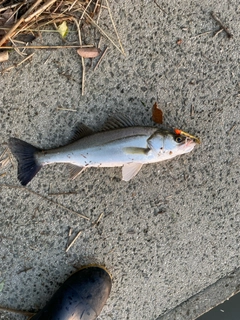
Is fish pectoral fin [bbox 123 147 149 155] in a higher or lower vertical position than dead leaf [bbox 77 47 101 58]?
lower

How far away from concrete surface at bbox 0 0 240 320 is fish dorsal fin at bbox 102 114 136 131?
0.13 metres

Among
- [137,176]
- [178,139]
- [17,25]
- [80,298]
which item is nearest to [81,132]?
[137,176]

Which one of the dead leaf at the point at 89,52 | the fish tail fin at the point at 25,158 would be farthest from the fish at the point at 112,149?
the dead leaf at the point at 89,52

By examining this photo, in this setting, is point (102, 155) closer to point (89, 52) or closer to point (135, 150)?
point (135, 150)

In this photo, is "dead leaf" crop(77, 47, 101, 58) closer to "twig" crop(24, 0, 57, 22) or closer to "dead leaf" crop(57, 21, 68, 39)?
"dead leaf" crop(57, 21, 68, 39)

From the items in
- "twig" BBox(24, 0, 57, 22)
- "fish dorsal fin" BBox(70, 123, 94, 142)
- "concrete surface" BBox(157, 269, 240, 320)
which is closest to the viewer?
"twig" BBox(24, 0, 57, 22)

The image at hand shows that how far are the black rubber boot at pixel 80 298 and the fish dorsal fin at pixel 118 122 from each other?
1.34 m

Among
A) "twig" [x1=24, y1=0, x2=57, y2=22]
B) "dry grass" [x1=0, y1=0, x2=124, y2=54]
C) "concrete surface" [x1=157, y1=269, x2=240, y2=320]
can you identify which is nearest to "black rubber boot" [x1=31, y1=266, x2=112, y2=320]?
"concrete surface" [x1=157, y1=269, x2=240, y2=320]

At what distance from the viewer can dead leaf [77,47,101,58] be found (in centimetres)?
276

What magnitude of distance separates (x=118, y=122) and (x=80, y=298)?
1646 mm

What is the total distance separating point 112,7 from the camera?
9.15 feet

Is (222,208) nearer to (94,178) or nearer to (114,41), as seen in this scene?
(94,178)

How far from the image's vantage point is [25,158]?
8.65 ft

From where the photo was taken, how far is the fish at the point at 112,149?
2.54 meters
